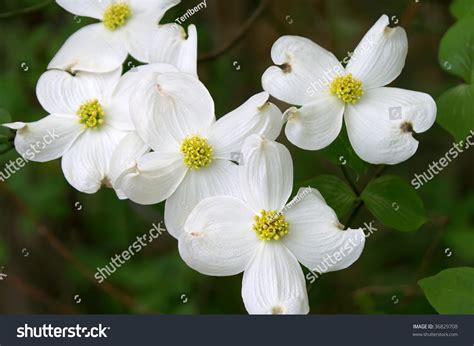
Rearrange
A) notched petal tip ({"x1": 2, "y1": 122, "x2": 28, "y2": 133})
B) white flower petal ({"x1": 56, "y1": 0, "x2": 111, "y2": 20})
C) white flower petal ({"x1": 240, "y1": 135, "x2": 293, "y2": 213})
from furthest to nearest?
1. white flower petal ({"x1": 56, "y1": 0, "x2": 111, "y2": 20})
2. notched petal tip ({"x1": 2, "y1": 122, "x2": 28, "y2": 133})
3. white flower petal ({"x1": 240, "y1": 135, "x2": 293, "y2": 213})

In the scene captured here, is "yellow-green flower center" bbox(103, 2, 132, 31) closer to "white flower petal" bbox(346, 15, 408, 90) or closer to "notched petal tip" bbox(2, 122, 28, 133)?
"notched petal tip" bbox(2, 122, 28, 133)

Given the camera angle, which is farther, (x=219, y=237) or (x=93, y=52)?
(x=93, y=52)

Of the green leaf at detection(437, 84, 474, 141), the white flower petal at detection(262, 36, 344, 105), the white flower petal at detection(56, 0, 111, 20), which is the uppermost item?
the white flower petal at detection(56, 0, 111, 20)

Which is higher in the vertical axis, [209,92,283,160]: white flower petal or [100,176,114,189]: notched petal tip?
[209,92,283,160]: white flower petal

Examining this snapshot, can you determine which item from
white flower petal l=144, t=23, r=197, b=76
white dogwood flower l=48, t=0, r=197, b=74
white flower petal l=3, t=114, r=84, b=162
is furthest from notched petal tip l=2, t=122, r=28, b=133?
white flower petal l=144, t=23, r=197, b=76

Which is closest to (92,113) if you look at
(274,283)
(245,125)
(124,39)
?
(124,39)

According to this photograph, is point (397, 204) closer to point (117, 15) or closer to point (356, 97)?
point (356, 97)

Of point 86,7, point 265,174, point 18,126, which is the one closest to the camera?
point 265,174
